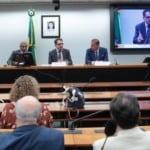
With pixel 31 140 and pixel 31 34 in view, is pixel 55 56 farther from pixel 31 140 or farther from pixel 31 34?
pixel 31 140

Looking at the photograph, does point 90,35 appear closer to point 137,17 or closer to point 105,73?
point 137,17

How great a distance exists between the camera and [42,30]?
35.1 feet

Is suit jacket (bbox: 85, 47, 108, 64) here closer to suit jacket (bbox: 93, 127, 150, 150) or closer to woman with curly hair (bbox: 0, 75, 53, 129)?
woman with curly hair (bbox: 0, 75, 53, 129)

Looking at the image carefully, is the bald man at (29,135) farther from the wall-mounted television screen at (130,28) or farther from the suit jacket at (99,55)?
the wall-mounted television screen at (130,28)

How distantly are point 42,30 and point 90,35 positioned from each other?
126 centimetres

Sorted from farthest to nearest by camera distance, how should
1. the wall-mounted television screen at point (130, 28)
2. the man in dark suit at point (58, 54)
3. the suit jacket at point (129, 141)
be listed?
the wall-mounted television screen at point (130, 28), the man in dark suit at point (58, 54), the suit jacket at point (129, 141)

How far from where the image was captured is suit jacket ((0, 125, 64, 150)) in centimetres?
243

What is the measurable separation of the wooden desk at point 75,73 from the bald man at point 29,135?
5138mm

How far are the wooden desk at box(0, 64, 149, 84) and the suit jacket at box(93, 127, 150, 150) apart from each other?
5.35m

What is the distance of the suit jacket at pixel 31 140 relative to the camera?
7.97 ft

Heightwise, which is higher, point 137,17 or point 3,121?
point 137,17

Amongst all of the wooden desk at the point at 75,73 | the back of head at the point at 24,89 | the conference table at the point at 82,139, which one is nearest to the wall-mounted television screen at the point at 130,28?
the wooden desk at the point at 75,73

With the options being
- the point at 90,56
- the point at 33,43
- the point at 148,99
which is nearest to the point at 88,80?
the point at 90,56

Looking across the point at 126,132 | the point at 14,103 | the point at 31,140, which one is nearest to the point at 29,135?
the point at 31,140
